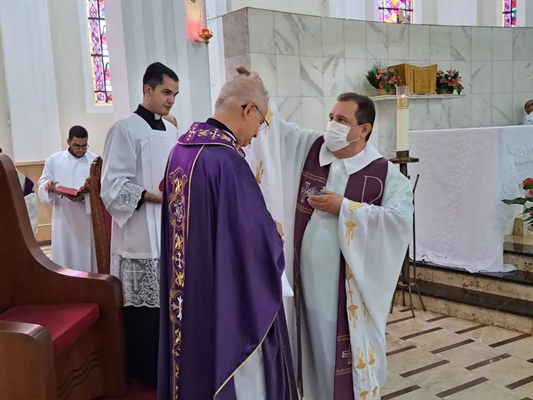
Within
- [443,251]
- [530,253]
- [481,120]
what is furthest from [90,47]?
[530,253]

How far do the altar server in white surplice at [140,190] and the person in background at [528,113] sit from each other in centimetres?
595

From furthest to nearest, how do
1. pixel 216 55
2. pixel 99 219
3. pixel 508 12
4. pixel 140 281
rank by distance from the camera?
pixel 508 12 → pixel 216 55 → pixel 99 219 → pixel 140 281

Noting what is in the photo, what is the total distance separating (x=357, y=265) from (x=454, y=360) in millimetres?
1394

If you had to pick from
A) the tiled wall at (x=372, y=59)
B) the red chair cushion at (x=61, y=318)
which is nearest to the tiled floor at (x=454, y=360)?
the red chair cushion at (x=61, y=318)

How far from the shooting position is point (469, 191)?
427cm

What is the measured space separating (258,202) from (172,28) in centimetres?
306

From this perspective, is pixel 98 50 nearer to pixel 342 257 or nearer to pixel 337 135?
pixel 337 135

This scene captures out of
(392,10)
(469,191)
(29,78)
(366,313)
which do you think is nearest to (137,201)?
(366,313)

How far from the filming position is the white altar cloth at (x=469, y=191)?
4.10 meters

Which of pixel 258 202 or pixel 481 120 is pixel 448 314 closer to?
pixel 258 202

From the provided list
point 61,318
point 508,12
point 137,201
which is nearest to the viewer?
point 61,318

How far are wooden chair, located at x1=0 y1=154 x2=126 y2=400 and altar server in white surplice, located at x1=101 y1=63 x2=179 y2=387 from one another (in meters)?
0.24

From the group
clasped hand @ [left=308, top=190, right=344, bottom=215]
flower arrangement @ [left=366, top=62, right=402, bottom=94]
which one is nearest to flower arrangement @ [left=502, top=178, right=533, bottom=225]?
clasped hand @ [left=308, top=190, right=344, bottom=215]

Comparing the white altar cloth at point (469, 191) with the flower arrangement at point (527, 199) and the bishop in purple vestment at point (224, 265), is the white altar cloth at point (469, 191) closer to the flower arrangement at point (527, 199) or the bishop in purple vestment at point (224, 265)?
the flower arrangement at point (527, 199)
